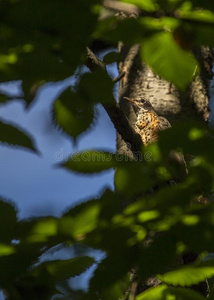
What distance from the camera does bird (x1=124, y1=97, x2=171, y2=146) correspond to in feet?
11.1

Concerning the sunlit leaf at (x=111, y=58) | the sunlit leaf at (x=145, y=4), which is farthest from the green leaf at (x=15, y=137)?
the sunlit leaf at (x=111, y=58)

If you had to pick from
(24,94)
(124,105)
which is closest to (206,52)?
(124,105)

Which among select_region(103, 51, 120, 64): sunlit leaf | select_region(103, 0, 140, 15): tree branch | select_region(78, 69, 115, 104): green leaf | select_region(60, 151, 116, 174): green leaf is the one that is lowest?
select_region(103, 51, 120, 64): sunlit leaf

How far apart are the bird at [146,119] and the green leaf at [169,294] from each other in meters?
1.83

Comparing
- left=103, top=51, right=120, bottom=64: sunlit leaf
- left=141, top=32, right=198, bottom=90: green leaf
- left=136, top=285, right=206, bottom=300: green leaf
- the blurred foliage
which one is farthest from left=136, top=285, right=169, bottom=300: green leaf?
left=103, top=51, right=120, bottom=64: sunlit leaf

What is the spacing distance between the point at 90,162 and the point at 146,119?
2959mm

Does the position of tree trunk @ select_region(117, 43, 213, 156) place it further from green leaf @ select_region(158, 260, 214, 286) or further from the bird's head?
green leaf @ select_region(158, 260, 214, 286)

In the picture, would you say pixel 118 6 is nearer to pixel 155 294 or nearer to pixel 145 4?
pixel 145 4

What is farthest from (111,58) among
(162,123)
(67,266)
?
(67,266)

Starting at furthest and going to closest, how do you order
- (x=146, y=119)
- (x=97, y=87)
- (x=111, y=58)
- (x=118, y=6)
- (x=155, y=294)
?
(x=146, y=119), (x=111, y=58), (x=155, y=294), (x=97, y=87), (x=118, y=6)

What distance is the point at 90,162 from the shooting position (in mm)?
1018

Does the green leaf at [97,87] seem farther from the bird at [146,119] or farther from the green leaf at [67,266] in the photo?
the bird at [146,119]

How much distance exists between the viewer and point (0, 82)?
1094 mm

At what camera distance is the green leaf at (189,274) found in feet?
3.67
